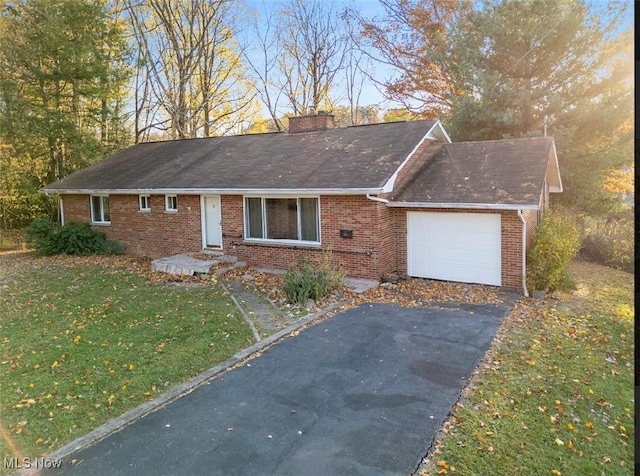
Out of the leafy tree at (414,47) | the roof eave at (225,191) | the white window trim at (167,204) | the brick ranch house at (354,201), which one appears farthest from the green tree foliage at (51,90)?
the leafy tree at (414,47)

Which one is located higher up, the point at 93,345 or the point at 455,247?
the point at 455,247

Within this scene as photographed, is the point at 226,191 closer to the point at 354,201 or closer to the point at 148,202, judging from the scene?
the point at 354,201

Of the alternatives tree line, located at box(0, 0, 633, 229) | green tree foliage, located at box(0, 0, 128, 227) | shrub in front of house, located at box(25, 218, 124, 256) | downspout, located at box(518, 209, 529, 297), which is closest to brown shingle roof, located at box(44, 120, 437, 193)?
shrub in front of house, located at box(25, 218, 124, 256)

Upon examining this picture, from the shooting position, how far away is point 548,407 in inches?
200

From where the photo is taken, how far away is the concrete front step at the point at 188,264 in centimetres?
1223

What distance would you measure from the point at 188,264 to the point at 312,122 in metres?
7.17

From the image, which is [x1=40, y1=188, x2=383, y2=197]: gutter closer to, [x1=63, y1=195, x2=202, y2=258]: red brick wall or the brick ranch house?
the brick ranch house

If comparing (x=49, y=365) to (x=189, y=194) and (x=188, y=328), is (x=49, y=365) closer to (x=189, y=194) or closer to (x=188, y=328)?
(x=188, y=328)

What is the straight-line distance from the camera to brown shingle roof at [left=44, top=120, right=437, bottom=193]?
11.9 metres

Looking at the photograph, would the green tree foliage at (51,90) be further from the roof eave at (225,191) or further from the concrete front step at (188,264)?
the concrete front step at (188,264)

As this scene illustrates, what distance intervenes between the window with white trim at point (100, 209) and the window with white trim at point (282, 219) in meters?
6.95

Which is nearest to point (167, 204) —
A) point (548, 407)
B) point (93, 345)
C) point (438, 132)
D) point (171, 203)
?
point (171, 203)

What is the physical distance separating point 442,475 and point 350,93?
28.6m

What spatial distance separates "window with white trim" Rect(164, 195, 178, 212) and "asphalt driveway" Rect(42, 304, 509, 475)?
8.88 meters
